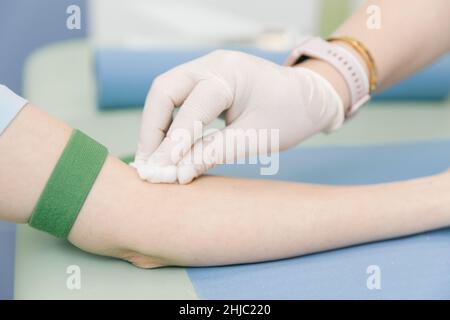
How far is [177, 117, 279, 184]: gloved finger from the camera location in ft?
2.95

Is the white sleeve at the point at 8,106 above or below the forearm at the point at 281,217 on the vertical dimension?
above

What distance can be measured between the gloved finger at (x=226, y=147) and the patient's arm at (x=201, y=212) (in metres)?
0.02

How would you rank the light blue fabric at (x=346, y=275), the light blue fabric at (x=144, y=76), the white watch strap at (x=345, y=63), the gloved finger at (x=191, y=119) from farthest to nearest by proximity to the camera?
1. the light blue fabric at (x=144, y=76)
2. the white watch strap at (x=345, y=63)
3. the gloved finger at (x=191, y=119)
4. the light blue fabric at (x=346, y=275)

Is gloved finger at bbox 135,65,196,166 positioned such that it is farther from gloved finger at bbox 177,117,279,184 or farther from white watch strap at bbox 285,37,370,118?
white watch strap at bbox 285,37,370,118

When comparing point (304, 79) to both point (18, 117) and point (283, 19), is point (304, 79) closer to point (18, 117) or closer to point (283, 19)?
point (18, 117)

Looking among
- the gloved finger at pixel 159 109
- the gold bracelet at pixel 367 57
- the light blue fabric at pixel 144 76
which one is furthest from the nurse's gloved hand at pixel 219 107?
the light blue fabric at pixel 144 76

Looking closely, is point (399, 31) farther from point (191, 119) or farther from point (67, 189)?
point (67, 189)

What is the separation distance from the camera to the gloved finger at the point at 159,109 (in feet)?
3.05

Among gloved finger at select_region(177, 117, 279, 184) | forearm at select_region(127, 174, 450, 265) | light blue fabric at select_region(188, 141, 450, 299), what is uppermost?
gloved finger at select_region(177, 117, 279, 184)

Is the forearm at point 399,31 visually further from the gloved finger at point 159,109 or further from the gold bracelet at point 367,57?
the gloved finger at point 159,109

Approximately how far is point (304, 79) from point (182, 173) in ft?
0.89

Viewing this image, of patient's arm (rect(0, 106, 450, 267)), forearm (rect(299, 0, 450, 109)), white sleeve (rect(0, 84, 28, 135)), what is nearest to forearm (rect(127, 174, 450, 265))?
patient's arm (rect(0, 106, 450, 267))

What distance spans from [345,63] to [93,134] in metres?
0.49

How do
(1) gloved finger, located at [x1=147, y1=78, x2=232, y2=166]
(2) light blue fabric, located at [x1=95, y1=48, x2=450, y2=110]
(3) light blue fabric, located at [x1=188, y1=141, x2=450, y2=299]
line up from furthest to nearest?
(2) light blue fabric, located at [x1=95, y1=48, x2=450, y2=110]
(1) gloved finger, located at [x1=147, y1=78, x2=232, y2=166]
(3) light blue fabric, located at [x1=188, y1=141, x2=450, y2=299]
